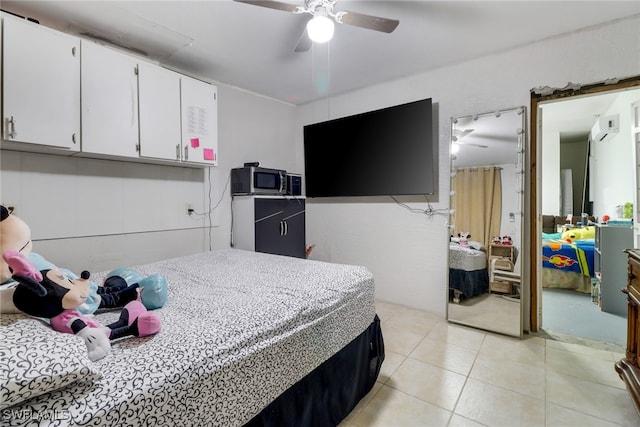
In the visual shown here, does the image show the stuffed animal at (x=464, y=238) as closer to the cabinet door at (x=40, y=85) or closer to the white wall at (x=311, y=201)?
the white wall at (x=311, y=201)

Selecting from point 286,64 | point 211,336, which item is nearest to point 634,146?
point 286,64

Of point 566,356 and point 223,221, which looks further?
point 223,221

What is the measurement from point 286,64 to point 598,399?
347cm

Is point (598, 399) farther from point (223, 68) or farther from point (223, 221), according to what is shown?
point (223, 68)

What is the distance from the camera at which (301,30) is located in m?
2.26

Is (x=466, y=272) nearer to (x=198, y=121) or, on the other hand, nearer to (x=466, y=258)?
(x=466, y=258)

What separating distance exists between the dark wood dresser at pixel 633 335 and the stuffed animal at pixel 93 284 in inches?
98.5

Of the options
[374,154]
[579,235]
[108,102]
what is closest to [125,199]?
[108,102]

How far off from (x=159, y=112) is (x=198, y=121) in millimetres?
344

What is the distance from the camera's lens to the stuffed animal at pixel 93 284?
1029mm

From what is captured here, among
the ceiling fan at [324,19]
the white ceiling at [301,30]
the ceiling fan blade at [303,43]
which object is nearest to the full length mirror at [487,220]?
the white ceiling at [301,30]

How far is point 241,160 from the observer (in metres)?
3.48

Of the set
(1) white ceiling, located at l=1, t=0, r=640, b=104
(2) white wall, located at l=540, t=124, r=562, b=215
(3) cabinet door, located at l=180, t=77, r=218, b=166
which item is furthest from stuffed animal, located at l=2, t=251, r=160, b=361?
(2) white wall, located at l=540, t=124, r=562, b=215

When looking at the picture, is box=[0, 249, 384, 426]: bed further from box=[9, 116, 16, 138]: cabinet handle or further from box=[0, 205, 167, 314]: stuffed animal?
box=[9, 116, 16, 138]: cabinet handle
